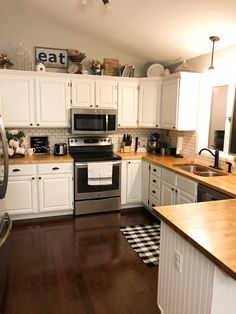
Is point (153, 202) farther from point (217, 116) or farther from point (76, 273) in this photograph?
point (76, 273)

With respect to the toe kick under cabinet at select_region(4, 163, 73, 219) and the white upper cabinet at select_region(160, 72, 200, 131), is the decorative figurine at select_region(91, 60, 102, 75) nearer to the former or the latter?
the white upper cabinet at select_region(160, 72, 200, 131)

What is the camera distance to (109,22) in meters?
3.32

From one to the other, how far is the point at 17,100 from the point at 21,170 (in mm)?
1005

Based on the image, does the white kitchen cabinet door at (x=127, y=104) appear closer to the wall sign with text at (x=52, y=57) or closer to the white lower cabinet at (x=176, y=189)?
the wall sign with text at (x=52, y=57)

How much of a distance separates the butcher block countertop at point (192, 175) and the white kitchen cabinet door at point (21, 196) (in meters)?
1.42

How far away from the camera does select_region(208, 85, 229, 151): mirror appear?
339cm

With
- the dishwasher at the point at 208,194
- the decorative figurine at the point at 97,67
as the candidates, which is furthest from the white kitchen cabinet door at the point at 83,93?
the dishwasher at the point at 208,194

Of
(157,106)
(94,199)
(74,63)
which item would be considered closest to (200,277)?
(94,199)

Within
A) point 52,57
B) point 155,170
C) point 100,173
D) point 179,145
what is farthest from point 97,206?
point 52,57

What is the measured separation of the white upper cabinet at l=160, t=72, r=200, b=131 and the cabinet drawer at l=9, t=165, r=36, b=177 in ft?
6.80

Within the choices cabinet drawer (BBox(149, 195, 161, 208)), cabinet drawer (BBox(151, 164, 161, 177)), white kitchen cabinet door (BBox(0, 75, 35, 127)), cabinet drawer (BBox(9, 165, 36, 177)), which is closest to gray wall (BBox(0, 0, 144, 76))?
white kitchen cabinet door (BBox(0, 75, 35, 127))

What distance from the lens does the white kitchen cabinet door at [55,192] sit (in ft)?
11.9

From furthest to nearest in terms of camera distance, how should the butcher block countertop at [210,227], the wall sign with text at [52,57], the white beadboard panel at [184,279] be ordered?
the wall sign with text at [52,57], the white beadboard panel at [184,279], the butcher block countertop at [210,227]

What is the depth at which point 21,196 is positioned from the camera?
3533 millimetres
